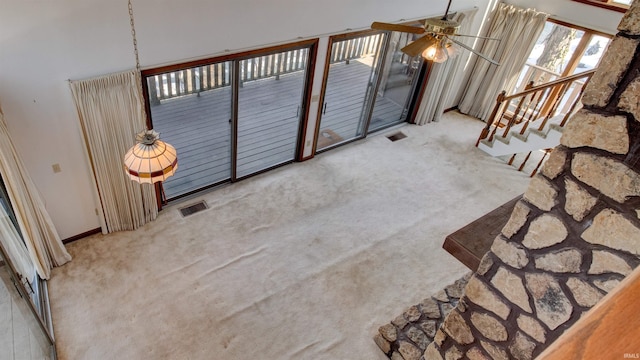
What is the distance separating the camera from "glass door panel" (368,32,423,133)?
7.36 metres

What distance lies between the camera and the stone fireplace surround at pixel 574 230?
125 cm

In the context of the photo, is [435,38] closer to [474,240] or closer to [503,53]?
[474,240]

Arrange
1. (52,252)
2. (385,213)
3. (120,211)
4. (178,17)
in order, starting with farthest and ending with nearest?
(385,213), (120,211), (52,252), (178,17)

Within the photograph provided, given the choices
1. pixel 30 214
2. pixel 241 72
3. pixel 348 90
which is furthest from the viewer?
pixel 348 90

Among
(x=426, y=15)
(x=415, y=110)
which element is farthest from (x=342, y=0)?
(x=415, y=110)

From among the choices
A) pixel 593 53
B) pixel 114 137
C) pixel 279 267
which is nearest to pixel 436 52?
pixel 279 267

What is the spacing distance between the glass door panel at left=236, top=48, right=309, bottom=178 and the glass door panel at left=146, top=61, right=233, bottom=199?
30cm

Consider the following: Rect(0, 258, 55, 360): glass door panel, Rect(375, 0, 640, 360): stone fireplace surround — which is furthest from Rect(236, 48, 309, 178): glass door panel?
Rect(375, 0, 640, 360): stone fireplace surround

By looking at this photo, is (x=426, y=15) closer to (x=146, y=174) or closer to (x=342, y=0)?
(x=342, y=0)

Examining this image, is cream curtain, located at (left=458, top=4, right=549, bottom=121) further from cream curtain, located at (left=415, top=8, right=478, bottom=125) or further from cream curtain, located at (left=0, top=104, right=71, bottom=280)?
cream curtain, located at (left=0, top=104, right=71, bottom=280)

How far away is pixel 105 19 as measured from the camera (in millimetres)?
3631

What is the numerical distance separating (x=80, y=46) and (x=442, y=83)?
5875 millimetres

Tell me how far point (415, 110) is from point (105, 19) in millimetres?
5601

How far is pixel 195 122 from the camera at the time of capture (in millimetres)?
6930
